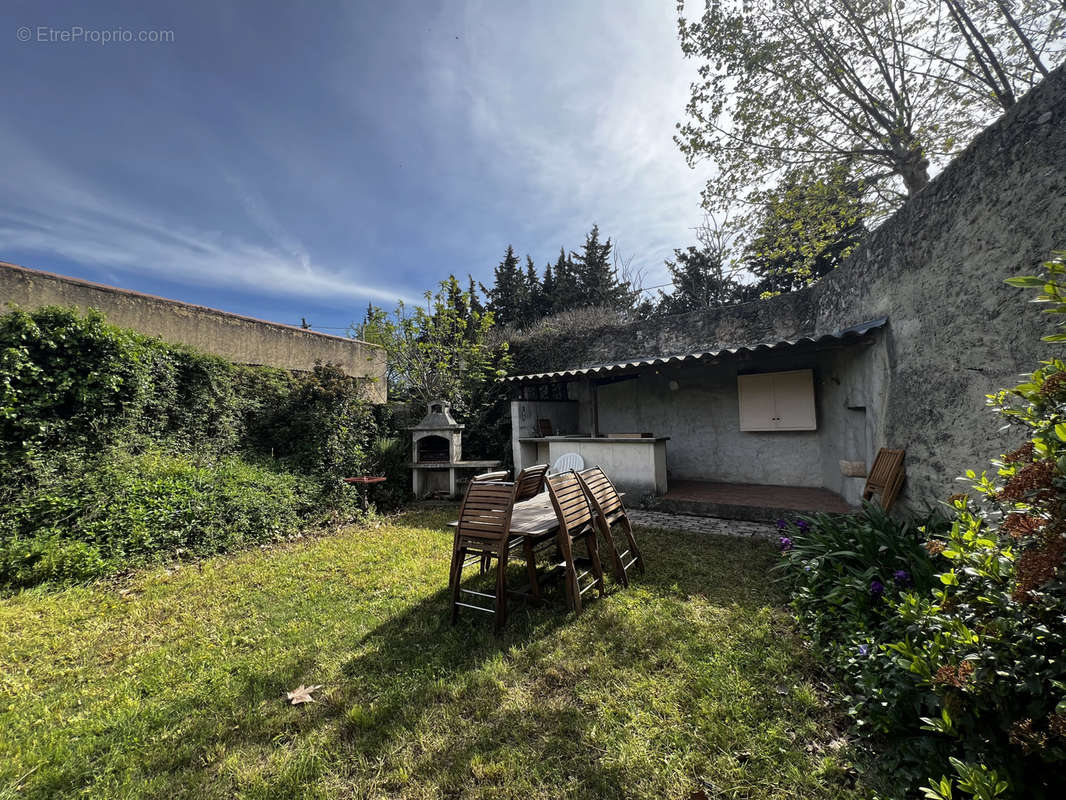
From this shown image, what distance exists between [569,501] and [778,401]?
18.8 ft

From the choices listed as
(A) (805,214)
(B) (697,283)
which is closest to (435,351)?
(A) (805,214)

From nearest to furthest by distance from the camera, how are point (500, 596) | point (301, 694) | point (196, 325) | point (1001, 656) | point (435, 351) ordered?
point (1001, 656) → point (301, 694) → point (500, 596) → point (196, 325) → point (435, 351)

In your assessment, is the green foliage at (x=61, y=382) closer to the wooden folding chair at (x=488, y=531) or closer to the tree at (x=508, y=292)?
the wooden folding chair at (x=488, y=531)

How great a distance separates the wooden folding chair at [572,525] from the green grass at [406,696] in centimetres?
22

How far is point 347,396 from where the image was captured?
789cm

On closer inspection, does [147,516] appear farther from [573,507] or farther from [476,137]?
[476,137]

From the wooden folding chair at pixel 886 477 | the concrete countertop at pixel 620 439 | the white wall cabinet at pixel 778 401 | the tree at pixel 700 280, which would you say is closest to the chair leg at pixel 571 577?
the wooden folding chair at pixel 886 477

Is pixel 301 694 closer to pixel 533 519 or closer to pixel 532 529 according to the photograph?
pixel 532 529

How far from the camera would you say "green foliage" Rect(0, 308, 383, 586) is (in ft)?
14.4

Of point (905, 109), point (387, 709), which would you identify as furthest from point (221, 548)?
point (905, 109)

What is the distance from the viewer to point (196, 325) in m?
8.31

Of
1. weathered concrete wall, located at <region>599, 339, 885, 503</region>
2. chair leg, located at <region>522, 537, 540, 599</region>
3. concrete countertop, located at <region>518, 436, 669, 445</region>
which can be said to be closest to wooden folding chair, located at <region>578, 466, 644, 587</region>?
chair leg, located at <region>522, 537, 540, 599</region>

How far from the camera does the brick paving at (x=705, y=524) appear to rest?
17.2 ft

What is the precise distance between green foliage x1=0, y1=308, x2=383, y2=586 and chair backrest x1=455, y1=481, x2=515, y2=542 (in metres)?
4.20
